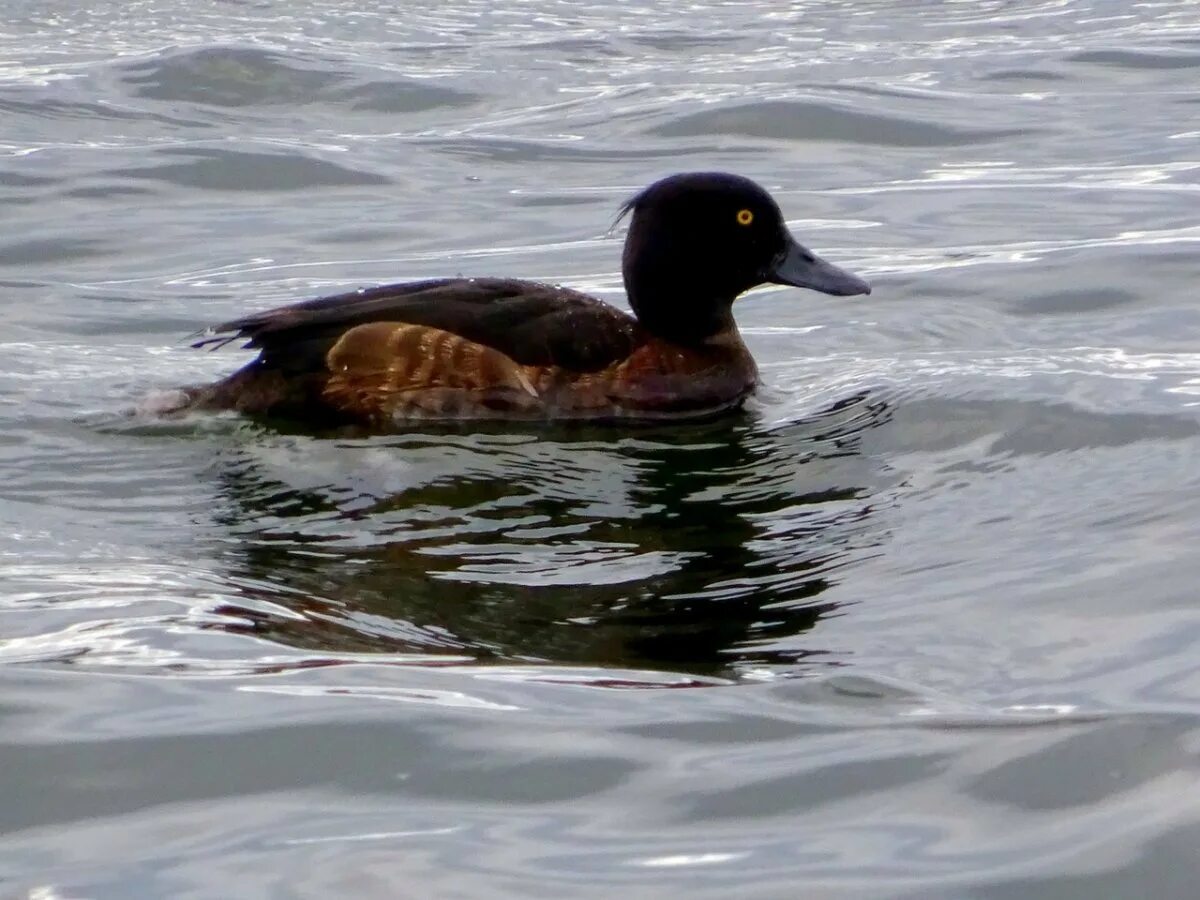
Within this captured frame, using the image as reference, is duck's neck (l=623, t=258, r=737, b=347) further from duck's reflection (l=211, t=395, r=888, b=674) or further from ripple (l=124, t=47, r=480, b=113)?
ripple (l=124, t=47, r=480, b=113)

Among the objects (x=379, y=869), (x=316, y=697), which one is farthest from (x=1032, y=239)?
(x=379, y=869)

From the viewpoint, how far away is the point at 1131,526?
578 centimetres

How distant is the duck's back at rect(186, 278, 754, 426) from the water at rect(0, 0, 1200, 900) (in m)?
0.14

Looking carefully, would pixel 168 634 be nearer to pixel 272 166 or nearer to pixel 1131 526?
pixel 1131 526

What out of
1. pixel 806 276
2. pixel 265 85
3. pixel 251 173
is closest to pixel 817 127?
pixel 251 173

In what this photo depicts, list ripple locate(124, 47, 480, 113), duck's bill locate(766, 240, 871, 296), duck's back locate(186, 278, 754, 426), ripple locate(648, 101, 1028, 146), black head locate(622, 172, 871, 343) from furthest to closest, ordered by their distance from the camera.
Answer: ripple locate(124, 47, 480, 113)
ripple locate(648, 101, 1028, 146)
duck's bill locate(766, 240, 871, 296)
black head locate(622, 172, 871, 343)
duck's back locate(186, 278, 754, 426)

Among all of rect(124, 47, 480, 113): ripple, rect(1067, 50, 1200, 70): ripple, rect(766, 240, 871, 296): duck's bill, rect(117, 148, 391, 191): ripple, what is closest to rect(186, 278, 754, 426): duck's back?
rect(766, 240, 871, 296): duck's bill

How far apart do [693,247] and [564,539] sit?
2.18m

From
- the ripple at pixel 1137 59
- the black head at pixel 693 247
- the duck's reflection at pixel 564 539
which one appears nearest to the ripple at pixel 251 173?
the black head at pixel 693 247

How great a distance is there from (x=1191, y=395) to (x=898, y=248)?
302cm

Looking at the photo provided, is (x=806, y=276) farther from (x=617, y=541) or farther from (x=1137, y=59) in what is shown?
(x=1137, y=59)

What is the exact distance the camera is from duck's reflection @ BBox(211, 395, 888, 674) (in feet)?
15.9

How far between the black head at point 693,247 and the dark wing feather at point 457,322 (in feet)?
1.55

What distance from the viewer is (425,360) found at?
23.3 ft
